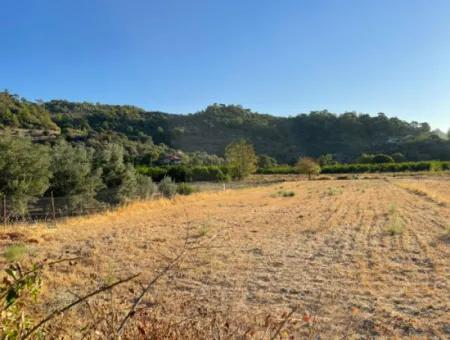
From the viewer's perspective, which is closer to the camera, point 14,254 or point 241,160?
point 14,254

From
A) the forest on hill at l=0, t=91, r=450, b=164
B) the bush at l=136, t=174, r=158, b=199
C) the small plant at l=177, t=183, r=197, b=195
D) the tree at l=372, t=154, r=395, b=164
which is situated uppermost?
the forest on hill at l=0, t=91, r=450, b=164

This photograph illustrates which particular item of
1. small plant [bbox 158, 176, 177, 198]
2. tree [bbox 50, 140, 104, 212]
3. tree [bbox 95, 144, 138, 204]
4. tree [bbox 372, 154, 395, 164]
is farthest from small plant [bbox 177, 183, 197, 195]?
tree [bbox 372, 154, 395, 164]

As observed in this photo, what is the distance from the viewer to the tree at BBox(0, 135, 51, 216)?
60.7ft

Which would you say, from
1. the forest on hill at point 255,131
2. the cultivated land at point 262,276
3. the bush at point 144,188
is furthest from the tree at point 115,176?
the forest on hill at point 255,131

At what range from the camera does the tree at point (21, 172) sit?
18.5m

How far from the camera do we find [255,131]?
5059 inches

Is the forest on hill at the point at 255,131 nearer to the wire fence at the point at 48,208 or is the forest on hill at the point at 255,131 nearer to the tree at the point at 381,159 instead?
the tree at the point at 381,159

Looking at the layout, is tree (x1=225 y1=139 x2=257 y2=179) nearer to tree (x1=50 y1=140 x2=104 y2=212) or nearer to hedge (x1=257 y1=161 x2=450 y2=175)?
hedge (x1=257 y1=161 x2=450 y2=175)

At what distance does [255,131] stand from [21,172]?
112 meters

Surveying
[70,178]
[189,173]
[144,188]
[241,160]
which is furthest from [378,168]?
[70,178]

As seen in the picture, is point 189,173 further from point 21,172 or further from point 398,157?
point 398,157

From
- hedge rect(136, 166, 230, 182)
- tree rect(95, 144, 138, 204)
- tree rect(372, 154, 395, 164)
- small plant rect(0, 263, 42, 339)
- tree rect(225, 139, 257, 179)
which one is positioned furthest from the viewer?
tree rect(372, 154, 395, 164)

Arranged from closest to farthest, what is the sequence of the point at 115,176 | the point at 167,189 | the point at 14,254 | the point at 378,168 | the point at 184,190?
the point at 14,254
the point at 115,176
the point at 167,189
the point at 184,190
the point at 378,168

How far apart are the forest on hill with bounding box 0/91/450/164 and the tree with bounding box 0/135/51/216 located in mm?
54632
